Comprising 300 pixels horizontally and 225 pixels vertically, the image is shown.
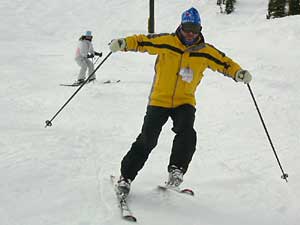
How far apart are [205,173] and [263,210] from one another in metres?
1.23

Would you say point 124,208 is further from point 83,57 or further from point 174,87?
point 83,57

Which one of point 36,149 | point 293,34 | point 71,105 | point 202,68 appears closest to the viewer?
point 202,68

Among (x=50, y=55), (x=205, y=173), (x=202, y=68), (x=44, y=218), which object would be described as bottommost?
(x=50, y=55)

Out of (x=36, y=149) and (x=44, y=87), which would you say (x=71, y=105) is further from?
(x=36, y=149)

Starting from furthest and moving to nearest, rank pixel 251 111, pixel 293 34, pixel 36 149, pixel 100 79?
pixel 293 34
pixel 100 79
pixel 251 111
pixel 36 149

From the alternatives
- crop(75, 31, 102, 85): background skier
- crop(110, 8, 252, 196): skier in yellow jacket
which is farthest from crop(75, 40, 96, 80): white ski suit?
crop(110, 8, 252, 196): skier in yellow jacket

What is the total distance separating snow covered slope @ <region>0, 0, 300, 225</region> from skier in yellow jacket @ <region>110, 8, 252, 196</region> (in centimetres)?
41

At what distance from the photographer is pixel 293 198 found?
470cm

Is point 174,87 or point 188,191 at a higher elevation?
point 174,87

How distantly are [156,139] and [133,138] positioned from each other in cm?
295

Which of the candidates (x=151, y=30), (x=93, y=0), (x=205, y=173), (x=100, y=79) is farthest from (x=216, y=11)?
(x=205, y=173)

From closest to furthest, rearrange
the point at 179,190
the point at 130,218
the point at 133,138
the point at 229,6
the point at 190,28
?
1. the point at 130,218
2. the point at 190,28
3. the point at 179,190
4. the point at 133,138
5. the point at 229,6

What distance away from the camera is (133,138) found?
718 centimetres

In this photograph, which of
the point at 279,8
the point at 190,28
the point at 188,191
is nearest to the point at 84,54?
the point at 188,191
